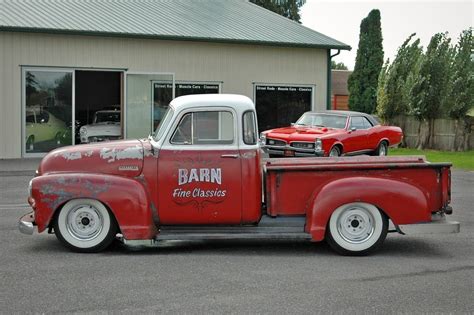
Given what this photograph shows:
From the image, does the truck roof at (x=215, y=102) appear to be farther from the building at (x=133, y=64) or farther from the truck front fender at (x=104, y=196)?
the building at (x=133, y=64)

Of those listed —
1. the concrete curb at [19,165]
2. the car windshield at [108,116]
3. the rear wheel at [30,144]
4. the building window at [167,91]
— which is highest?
the building window at [167,91]

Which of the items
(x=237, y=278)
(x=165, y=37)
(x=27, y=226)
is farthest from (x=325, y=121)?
(x=237, y=278)

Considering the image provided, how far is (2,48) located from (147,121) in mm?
4755

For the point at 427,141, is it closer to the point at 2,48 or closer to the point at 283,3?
the point at 2,48

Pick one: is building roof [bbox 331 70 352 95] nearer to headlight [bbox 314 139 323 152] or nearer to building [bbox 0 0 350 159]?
building [bbox 0 0 350 159]

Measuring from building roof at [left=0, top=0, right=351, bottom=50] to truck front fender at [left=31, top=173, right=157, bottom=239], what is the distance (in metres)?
12.9

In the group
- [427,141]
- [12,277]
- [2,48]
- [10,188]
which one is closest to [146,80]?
[2,48]

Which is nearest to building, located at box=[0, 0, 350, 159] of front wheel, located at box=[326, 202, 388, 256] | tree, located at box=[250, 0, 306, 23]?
front wheel, located at box=[326, 202, 388, 256]

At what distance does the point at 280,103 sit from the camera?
76.3 feet

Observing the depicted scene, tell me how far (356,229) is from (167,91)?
1445cm

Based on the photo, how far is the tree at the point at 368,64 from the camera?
33750 millimetres

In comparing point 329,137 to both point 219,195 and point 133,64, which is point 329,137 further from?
point 219,195

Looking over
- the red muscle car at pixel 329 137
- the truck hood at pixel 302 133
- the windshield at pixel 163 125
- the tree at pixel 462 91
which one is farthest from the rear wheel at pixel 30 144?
the tree at pixel 462 91

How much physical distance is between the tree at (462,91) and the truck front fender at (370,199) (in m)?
20.3
